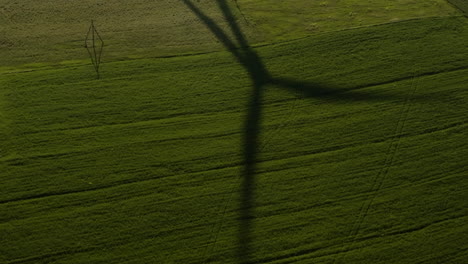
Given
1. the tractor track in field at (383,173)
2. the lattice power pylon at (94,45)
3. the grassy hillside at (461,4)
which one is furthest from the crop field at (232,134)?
the grassy hillside at (461,4)

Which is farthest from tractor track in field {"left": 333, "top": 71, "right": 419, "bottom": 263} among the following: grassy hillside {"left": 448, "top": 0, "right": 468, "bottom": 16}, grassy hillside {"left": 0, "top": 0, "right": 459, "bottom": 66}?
→ grassy hillside {"left": 448, "top": 0, "right": 468, "bottom": 16}

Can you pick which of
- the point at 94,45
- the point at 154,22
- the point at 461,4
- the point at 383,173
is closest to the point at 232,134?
the point at 383,173

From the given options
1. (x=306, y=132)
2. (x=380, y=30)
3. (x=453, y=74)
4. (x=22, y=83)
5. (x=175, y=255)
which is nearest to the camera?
(x=175, y=255)

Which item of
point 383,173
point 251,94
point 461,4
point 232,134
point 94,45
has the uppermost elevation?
point 94,45

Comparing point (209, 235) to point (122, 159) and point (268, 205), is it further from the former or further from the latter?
point (122, 159)

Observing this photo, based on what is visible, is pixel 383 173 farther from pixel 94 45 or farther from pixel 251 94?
pixel 94 45

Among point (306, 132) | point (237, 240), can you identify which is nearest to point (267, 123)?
point (306, 132)

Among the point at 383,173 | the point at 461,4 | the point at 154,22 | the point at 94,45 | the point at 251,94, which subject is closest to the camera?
the point at 383,173
